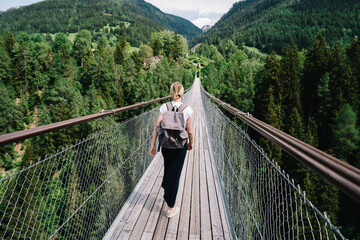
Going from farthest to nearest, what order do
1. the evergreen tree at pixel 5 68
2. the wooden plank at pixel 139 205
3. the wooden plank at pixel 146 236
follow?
the evergreen tree at pixel 5 68
the wooden plank at pixel 139 205
the wooden plank at pixel 146 236

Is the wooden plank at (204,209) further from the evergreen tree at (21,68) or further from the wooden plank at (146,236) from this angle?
the evergreen tree at (21,68)

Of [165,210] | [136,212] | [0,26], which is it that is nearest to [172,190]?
[165,210]

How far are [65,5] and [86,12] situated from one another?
36.3 m

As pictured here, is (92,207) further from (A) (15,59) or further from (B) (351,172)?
(A) (15,59)

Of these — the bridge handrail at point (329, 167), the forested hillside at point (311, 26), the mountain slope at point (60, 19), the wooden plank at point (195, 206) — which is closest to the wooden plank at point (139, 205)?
the wooden plank at point (195, 206)

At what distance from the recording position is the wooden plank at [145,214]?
2414 millimetres

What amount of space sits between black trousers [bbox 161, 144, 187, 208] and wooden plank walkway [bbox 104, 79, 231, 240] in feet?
0.97

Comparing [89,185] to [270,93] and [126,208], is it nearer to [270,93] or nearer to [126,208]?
[126,208]

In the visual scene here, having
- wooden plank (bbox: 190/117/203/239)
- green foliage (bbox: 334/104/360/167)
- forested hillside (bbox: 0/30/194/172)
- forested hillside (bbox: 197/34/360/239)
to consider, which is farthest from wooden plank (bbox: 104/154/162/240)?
forested hillside (bbox: 0/30/194/172)

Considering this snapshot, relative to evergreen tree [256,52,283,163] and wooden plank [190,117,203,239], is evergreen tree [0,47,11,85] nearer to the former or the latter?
evergreen tree [256,52,283,163]

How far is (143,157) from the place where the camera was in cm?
405

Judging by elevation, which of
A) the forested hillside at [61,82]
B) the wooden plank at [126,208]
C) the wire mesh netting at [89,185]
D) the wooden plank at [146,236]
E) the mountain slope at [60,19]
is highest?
the mountain slope at [60,19]

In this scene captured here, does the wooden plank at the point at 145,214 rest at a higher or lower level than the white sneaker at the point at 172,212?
lower

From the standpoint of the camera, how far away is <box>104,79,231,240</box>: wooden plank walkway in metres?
2.42
